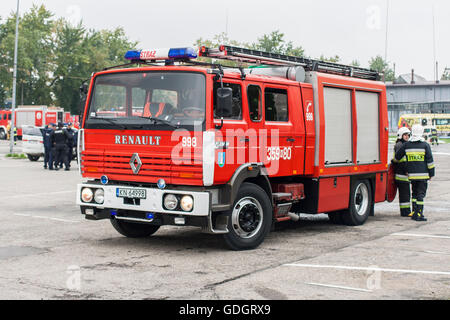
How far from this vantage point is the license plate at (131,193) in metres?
8.11

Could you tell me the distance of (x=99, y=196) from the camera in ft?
28.1

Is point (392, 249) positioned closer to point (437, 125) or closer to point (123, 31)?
point (437, 125)

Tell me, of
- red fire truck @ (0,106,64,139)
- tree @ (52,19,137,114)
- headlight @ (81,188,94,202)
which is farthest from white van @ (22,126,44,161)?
tree @ (52,19,137,114)

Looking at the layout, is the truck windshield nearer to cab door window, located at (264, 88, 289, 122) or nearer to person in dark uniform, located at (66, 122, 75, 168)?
cab door window, located at (264, 88, 289, 122)

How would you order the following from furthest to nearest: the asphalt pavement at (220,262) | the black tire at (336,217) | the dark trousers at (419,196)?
the dark trousers at (419,196) < the black tire at (336,217) < the asphalt pavement at (220,262)

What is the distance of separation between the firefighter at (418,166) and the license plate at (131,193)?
5786 millimetres

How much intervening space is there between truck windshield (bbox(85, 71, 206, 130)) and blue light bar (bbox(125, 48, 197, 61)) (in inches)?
12.0

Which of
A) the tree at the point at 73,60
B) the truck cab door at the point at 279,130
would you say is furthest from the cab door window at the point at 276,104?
the tree at the point at 73,60

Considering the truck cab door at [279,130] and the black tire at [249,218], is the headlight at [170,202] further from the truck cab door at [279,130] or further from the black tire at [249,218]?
the truck cab door at [279,130]
